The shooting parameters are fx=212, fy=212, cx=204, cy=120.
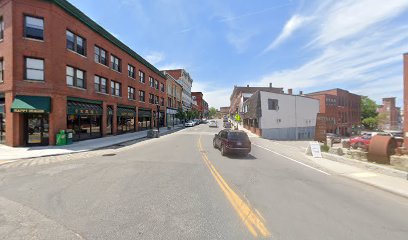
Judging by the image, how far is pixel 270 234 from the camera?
13.9 ft

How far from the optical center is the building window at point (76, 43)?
1931cm

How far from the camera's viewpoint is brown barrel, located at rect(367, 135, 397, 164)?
10523 millimetres

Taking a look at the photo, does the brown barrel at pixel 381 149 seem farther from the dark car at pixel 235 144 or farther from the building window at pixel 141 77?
the building window at pixel 141 77

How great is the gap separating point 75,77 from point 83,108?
295 centimetres

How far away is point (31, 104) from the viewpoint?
15938 mm

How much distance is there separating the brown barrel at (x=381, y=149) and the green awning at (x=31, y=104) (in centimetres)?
2177

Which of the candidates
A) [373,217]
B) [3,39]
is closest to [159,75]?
[3,39]

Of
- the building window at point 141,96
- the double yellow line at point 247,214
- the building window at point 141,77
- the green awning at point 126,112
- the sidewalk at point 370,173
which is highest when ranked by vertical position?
the building window at point 141,77

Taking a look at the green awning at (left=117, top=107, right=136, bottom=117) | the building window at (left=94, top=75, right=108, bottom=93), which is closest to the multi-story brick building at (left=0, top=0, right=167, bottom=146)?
the building window at (left=94, top=75, right=108, bottom=93)

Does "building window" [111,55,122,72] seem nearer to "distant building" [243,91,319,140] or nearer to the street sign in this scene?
"distant building" [243,91,319,140]

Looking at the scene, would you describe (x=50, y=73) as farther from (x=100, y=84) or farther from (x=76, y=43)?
(x=100, y=84)

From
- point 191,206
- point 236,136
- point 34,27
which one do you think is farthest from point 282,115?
point 191,206

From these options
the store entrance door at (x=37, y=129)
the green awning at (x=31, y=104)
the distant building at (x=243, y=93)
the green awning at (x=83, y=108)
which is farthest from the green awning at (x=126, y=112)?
the distant building at (x=243, y=93)

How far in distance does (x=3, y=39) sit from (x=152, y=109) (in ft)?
82.3
